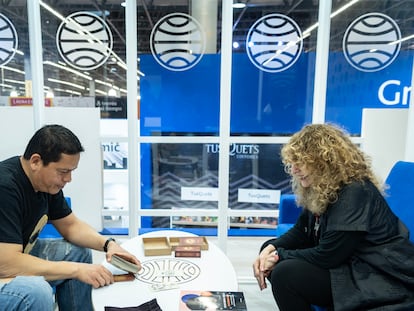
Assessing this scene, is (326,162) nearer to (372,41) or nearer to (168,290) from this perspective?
(168,290)

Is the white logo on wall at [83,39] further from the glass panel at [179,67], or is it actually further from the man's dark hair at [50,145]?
the man's dark hair at [50,145]

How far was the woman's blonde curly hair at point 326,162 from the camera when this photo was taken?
1461 millimetres

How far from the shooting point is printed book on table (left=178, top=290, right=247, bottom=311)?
48.2 inches

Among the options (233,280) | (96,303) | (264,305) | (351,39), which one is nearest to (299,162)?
(233,280)

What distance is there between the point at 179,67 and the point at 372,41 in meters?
1.76

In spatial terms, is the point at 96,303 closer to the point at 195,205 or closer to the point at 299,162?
the point at 299,162

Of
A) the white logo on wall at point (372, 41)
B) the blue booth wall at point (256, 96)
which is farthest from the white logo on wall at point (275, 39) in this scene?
the white logo on wall at point (372, 41)

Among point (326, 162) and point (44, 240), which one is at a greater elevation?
point (326, 162)

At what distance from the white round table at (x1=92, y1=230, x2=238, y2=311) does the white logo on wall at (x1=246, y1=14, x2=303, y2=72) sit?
202 centimetres

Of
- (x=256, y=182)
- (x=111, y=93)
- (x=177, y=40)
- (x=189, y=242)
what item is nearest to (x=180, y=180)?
(x=256, y=182)

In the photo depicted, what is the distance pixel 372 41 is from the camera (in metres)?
2.88

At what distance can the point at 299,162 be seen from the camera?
5.02 feet

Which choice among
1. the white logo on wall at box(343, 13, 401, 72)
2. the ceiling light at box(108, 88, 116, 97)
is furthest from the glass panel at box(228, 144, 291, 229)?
the ceiling light at box(108, 88, 116, 97)

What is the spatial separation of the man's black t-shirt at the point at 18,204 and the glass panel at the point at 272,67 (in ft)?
6.81
